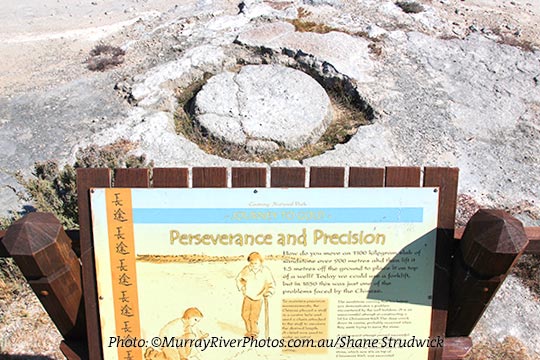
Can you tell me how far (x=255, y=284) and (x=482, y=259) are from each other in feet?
2.75

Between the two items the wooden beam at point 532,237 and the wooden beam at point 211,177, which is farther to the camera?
the wooden beam at point 532,237

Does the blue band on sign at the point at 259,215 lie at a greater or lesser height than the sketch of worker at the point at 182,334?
greater

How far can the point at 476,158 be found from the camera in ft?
16.7

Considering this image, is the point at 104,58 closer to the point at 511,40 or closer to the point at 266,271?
the point at 511,40

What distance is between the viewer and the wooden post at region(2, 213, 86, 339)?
1.92 metres

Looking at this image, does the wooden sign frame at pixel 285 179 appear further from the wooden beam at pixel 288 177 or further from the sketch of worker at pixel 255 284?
the sketch of worker at pixel 255 284

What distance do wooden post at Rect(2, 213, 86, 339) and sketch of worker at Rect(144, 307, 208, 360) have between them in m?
0.37

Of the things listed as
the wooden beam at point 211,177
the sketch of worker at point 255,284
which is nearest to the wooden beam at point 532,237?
the sketch of worker at point 255,284

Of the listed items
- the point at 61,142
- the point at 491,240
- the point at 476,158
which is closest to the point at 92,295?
the point at 491,240

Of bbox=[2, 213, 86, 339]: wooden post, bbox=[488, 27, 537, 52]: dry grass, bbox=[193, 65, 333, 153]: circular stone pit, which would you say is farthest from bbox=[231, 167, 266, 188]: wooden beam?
bbox=[488, 27, 537, 52]: dry grass

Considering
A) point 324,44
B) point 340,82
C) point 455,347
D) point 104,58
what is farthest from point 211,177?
point 104,58

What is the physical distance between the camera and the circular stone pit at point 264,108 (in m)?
5.11

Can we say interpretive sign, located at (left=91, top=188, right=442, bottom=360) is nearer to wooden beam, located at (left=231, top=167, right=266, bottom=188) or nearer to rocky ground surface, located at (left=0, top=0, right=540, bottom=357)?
wooden beam, located at (left=231, top=167, right=266, bottom=188)

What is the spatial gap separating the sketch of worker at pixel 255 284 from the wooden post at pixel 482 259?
0.73m
